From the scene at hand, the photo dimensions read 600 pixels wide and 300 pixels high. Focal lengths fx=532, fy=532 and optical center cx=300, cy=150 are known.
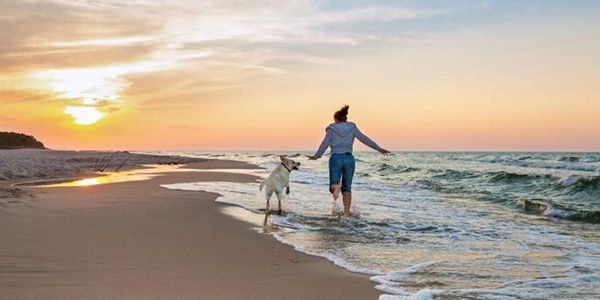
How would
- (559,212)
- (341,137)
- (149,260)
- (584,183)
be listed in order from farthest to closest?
1. (584,183)
2. (559,212)
3. (341,137)
4. (149,260)

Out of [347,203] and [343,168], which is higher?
[343,168]

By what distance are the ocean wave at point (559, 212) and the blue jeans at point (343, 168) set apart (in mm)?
5035

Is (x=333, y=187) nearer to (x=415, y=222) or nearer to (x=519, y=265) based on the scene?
(x=415, y=222)

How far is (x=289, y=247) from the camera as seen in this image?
6.75 meters

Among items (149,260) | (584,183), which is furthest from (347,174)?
(584,183)

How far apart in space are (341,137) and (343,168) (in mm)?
611

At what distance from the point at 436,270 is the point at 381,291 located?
3.84 ft

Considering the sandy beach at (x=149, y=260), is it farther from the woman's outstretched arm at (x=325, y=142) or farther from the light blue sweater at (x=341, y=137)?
the light blue sweater at (x=341, y=137)

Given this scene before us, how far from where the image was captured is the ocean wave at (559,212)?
11.6m

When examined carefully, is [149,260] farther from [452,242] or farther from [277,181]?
[277,181]

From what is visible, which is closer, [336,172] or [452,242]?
[452,242]

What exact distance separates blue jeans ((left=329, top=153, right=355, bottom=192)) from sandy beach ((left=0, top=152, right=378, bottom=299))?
232 cm

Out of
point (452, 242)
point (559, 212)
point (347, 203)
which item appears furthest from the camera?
point (559, 212)

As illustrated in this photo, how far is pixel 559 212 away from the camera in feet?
39.8
